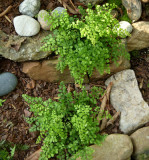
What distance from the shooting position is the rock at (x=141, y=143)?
10.1 feet

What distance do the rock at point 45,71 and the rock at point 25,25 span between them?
1.70ft

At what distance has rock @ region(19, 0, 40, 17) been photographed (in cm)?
326

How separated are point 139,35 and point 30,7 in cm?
195

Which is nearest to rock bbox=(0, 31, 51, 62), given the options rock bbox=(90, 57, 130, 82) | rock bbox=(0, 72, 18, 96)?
rock bbox=(0, 72, 18, 96)

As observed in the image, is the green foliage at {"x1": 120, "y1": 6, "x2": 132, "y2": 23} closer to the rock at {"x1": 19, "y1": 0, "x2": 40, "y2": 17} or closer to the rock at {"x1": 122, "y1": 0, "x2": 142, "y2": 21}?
the rock at {"x1": 122, "y1": 0, "x2": 142, "y2": 21}

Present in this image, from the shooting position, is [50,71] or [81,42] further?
[50,71]

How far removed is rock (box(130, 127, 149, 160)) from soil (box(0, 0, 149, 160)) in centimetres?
31

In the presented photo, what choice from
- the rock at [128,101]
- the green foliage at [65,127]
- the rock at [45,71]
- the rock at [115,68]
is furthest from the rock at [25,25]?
the rock at [128,101]

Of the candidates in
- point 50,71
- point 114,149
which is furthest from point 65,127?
point 50,71

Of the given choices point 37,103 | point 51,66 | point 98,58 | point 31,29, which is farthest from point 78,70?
point 31,29

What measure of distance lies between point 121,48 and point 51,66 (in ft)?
3.95

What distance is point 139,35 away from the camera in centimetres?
349

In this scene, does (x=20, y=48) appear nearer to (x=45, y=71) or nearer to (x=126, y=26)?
(x=45, y=71)

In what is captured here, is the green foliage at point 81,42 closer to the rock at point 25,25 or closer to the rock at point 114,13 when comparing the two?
the rock at point 25,25
